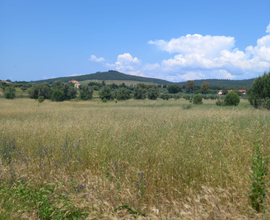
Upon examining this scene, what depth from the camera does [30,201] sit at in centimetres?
327

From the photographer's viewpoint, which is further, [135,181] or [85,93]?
[85,93]

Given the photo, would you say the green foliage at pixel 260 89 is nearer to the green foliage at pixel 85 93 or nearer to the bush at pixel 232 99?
the bush at pixel 232 99

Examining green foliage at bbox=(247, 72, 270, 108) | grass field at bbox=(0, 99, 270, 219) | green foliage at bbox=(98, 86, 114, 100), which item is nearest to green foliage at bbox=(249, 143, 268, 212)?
grass field at bbox=(0, 99, 270, 219)

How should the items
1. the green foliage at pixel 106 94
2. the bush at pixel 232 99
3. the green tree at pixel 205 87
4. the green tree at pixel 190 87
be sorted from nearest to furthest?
the bush at pixel 232 99, the green foliage at pixel 106 94, the green tree at pixel 205 87, the green tree at pixel 190 87

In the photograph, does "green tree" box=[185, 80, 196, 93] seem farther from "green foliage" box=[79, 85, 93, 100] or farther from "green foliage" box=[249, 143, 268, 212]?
"green foliage" box=[249, 143, 268, 212]

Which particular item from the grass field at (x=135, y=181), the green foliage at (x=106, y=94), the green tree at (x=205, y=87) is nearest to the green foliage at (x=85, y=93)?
the green foliage at (x=106, y=94)

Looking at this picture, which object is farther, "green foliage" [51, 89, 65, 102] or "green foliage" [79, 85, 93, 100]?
"green foliage" [79, 85, 93, 100]

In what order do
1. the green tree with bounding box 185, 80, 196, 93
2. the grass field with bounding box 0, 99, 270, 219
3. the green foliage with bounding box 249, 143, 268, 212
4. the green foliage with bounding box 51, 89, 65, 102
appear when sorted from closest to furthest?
1. the green foliage with bounding box 249, 143, 268, 212
2. the grass field with bounding box 0, 99, 270, 219
3. the green foliage with bounding box 51, 89, 65, 102
4. the green tree with bounding box 185, 80, 196, 93

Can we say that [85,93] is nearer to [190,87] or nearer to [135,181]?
[135,181]

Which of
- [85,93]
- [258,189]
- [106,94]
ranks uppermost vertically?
[85,93]

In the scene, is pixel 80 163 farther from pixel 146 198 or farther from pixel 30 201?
pixel 146 198

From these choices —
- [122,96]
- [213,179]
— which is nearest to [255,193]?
[213,179]

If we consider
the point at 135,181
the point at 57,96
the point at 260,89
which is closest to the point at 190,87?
the point at 57,96

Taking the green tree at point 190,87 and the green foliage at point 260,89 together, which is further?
the green tree at point 190,87
